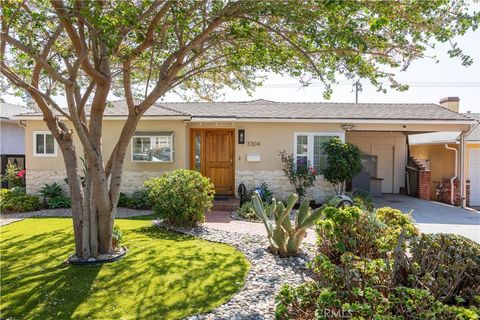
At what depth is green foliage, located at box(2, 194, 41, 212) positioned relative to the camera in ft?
38.0

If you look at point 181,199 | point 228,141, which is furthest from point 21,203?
point 228,141

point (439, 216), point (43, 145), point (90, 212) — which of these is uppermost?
point (43, 145)

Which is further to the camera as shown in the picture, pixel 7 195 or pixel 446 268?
pixel 7 195

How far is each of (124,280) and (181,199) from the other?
360 centimetres

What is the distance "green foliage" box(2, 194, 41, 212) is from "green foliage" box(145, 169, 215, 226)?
20.2ft

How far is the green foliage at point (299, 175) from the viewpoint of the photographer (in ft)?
41.1

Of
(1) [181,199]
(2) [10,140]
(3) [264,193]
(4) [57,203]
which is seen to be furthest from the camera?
(2) [10,140]

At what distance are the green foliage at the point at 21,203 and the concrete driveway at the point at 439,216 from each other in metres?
13.5

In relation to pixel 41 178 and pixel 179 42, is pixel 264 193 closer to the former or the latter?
pixel 179 42

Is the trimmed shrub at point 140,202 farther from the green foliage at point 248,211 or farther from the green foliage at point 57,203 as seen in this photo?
the green foliage at point 248,211

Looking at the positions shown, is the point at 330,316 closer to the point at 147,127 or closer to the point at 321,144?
the point at 321,144

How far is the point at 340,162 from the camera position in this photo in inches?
464

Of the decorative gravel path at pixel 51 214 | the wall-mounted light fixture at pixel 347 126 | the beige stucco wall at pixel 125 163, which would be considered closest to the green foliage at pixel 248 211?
the decorative gravel path at pixel 51 214

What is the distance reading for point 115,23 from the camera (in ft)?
16.1
